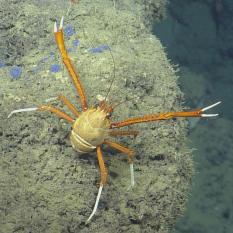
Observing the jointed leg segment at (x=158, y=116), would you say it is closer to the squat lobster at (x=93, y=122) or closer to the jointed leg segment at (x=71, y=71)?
the squat lobster at (x=93, y=122)

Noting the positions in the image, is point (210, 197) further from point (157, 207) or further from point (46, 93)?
point (46, 93)

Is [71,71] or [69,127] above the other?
[71,71]

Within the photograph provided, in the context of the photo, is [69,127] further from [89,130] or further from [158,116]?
[158,116]

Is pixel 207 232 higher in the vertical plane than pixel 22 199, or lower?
lower

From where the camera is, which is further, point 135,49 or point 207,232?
point 207,232

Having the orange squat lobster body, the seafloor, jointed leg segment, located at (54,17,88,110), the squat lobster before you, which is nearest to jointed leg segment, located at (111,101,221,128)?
the squat lobster

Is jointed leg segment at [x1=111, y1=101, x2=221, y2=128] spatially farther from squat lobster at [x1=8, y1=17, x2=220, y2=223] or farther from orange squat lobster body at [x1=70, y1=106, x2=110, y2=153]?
orange squat lobster body at [x1=70, y1=106, x2=110, y2=153]

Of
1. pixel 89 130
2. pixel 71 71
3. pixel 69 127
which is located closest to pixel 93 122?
pixel 89 130

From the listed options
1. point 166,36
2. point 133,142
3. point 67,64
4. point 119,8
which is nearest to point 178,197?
point 133,142

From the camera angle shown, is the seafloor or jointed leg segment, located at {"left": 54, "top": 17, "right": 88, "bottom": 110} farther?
jointed leg segment, located at {"left": 54, "top": 17, "right": 88, "bottom": 110}
